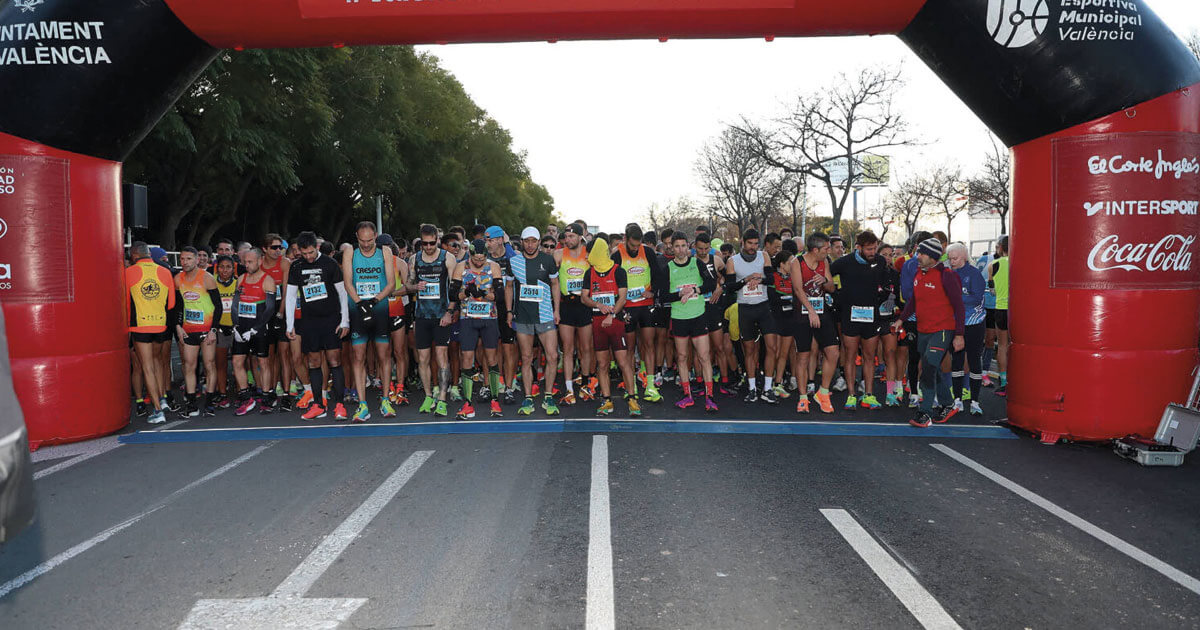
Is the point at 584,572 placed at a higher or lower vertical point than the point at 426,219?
lower

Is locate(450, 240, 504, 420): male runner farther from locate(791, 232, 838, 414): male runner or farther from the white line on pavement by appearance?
locate(791, 232, 838, 414): male runner

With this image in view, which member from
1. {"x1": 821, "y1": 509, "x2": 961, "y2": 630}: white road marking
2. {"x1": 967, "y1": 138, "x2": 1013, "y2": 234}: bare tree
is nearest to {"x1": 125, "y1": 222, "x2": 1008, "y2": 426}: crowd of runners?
{"x1": 821, "y1": 509, "x2": 961, "y2": 630}: white road marking

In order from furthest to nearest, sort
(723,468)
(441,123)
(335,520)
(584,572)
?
(441,123) → (723,468) → (335,520) → (584,572)

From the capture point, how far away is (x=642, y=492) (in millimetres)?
5574

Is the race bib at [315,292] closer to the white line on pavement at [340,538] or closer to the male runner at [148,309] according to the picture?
the male runner at [148,309]

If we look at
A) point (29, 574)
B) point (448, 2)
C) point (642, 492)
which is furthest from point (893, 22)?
point (29, 574)

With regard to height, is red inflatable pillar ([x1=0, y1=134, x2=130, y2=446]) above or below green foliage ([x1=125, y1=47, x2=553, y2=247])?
below

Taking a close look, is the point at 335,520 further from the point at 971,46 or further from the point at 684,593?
the point at 971,46

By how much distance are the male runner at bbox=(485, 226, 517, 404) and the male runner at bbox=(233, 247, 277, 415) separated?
8.99 ft

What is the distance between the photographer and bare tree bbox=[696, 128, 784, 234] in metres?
46.5

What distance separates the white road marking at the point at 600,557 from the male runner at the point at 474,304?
290 centimetres

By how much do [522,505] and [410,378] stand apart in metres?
6.68

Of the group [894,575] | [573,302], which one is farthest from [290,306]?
[894,575]

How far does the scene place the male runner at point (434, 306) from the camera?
8750mm
